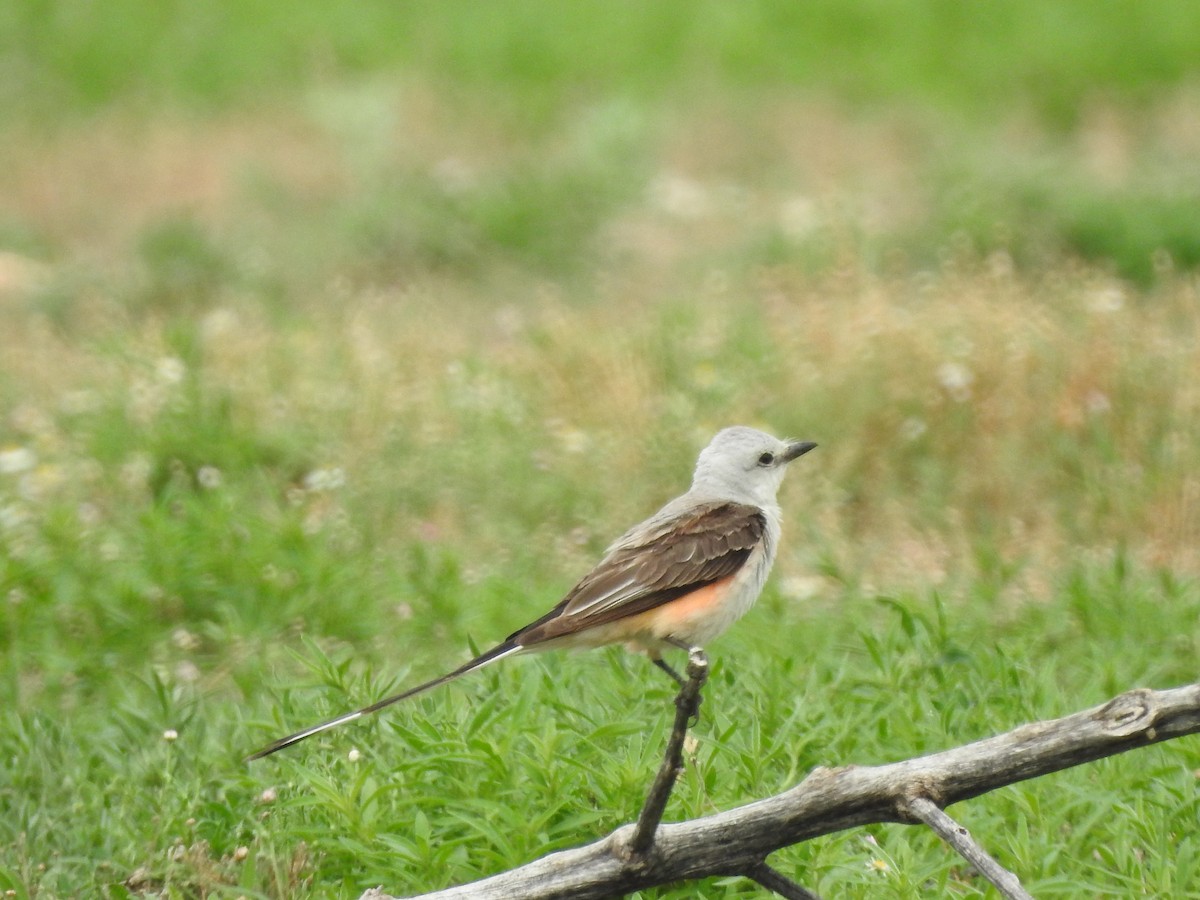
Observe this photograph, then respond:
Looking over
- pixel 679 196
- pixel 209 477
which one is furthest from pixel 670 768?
pixel 679 196

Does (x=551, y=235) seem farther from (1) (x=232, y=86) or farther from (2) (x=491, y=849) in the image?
(2) (x=491, y=849)

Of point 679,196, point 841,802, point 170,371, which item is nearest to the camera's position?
point 841,802

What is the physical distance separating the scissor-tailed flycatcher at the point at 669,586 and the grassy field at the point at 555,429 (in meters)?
0.28

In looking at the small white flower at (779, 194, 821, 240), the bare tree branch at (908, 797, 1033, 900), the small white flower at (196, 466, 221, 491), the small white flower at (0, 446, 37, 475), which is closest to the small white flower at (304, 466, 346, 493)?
the small white flower at (196, 466, 221, 491)

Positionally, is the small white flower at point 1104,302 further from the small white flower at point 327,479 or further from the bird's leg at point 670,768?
the bird's leg at point 670,768

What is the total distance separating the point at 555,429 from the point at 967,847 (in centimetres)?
534

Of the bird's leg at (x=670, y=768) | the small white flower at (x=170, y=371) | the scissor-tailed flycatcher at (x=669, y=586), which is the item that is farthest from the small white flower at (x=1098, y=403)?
the bird's leg at (x=670, y=768)

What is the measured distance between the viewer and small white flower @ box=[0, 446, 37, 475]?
7801 millimetres

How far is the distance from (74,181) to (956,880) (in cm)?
1355

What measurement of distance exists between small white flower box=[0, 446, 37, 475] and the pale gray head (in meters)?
4.06

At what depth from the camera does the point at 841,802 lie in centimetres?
376

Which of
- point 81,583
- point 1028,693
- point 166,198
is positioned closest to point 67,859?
point 81,583

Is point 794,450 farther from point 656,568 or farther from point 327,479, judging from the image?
point 327,479

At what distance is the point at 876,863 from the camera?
423cm
